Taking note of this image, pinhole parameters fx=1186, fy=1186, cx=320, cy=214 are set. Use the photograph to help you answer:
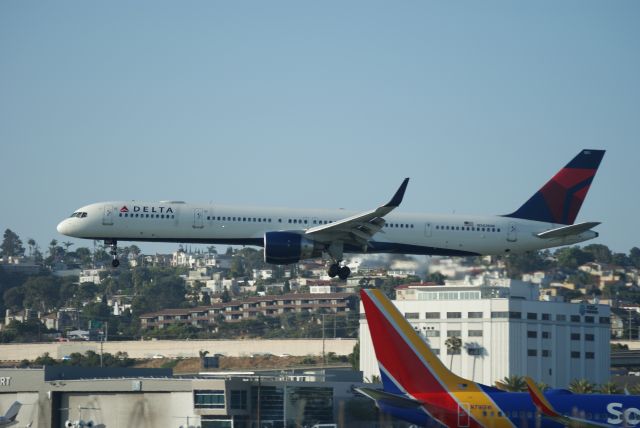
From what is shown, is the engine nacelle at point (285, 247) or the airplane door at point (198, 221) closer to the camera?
the engine nacelle at point (285, 247)

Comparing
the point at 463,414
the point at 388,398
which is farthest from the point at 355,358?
the point at 388,398

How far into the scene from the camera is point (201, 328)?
168375 millimetres

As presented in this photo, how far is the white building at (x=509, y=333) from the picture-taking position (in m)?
111

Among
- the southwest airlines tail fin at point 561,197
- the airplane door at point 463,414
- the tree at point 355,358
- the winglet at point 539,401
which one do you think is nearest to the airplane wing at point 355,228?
the southwest airlines tail fin at point 561,197

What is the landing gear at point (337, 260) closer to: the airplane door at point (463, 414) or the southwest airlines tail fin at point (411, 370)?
the southwest airlines tail fin at point (411, 370)

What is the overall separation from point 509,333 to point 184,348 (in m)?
40.4

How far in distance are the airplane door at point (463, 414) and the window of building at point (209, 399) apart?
25.2 meters

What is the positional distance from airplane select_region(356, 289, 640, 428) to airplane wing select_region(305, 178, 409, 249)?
2025cm

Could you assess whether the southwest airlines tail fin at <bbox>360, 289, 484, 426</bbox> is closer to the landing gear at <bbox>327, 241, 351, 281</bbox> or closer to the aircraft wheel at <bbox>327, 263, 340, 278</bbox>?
the landing gear at <bbox>327, 241, 351, 281</bbox>

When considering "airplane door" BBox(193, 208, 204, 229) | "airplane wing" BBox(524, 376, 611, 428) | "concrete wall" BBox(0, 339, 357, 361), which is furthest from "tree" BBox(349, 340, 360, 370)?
"airplane wing" BBox(524, 376, 611, 428)

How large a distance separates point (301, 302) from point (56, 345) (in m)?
69.4

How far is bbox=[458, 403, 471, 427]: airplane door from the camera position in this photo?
41469 millimetres

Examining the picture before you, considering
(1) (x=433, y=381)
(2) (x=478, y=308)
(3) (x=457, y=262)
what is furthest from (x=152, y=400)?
(2) (x=478, y=308)

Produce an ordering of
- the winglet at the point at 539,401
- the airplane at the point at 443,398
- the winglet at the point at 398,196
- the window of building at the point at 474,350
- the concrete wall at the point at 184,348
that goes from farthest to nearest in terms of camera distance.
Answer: the concrete wall at the point at 184,348 < the window of building at the point at 474,350 < the winglet at the point at 398,196 < the airplane at the point at 443,398 < the winglet at the point at 539,401
